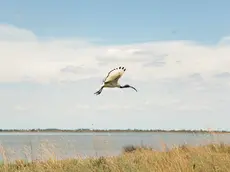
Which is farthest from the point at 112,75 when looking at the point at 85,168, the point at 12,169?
the point at 12,169

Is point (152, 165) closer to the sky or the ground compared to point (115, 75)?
closer to the ground

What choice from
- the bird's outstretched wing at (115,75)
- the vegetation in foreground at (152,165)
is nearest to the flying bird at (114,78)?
the bird's outstretched wing at (115,75)

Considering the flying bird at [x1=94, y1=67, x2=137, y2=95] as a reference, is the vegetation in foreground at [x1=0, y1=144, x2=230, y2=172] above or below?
below

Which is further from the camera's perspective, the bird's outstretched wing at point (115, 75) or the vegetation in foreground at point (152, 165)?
the vegetation in foreground at point (152, 165)

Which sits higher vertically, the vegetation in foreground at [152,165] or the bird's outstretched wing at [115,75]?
the bird's outstretched wing at [115,75]

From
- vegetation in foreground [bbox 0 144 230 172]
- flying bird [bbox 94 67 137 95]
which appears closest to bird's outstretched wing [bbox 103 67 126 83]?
flying bird [bbox 94 67 137 95]

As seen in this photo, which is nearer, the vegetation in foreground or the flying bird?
the flying bird

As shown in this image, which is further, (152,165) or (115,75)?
(152,165)

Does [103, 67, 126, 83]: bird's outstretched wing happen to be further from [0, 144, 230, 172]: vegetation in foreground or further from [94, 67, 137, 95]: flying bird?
[0, 144, 230, 172]: vegetation in foreground

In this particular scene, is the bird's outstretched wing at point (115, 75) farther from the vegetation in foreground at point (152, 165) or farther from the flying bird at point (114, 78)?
the vegetation in foreground at point (152, 165)

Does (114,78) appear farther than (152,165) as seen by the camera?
No

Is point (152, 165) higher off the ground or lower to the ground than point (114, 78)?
lower

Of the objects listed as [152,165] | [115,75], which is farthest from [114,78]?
[152,165]

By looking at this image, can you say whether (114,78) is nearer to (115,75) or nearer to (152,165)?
(115,75)
